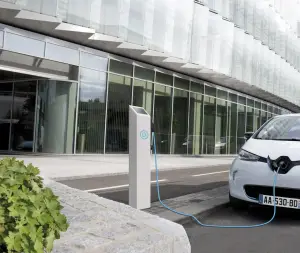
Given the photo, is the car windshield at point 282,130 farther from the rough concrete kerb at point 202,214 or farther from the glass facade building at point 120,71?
the glass facade building at point 120,71

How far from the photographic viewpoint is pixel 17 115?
16.8 metres

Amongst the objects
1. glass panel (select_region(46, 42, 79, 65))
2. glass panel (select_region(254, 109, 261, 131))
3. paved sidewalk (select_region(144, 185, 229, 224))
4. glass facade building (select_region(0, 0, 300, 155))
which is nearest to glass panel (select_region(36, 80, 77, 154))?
glass facade building (select_region(0, 0, 300, 155))

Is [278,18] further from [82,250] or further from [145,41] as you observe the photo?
[82,250]

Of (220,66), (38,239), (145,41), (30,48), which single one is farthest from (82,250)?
(220,66)

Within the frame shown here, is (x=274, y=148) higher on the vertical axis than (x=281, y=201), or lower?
higher

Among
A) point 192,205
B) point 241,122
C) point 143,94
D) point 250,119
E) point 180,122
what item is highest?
point 143,94

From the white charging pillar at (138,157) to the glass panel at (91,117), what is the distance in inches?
449

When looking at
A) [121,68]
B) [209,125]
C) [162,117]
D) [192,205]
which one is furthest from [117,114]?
[192,205]

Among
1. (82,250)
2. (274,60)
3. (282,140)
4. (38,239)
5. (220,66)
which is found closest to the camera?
(38,239)

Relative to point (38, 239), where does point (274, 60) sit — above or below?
above

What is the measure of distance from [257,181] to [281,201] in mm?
415

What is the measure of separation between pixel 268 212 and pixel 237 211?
0.49m

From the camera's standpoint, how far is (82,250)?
278cm

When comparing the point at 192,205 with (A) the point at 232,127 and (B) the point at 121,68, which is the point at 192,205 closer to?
(B) the point at 121,68
